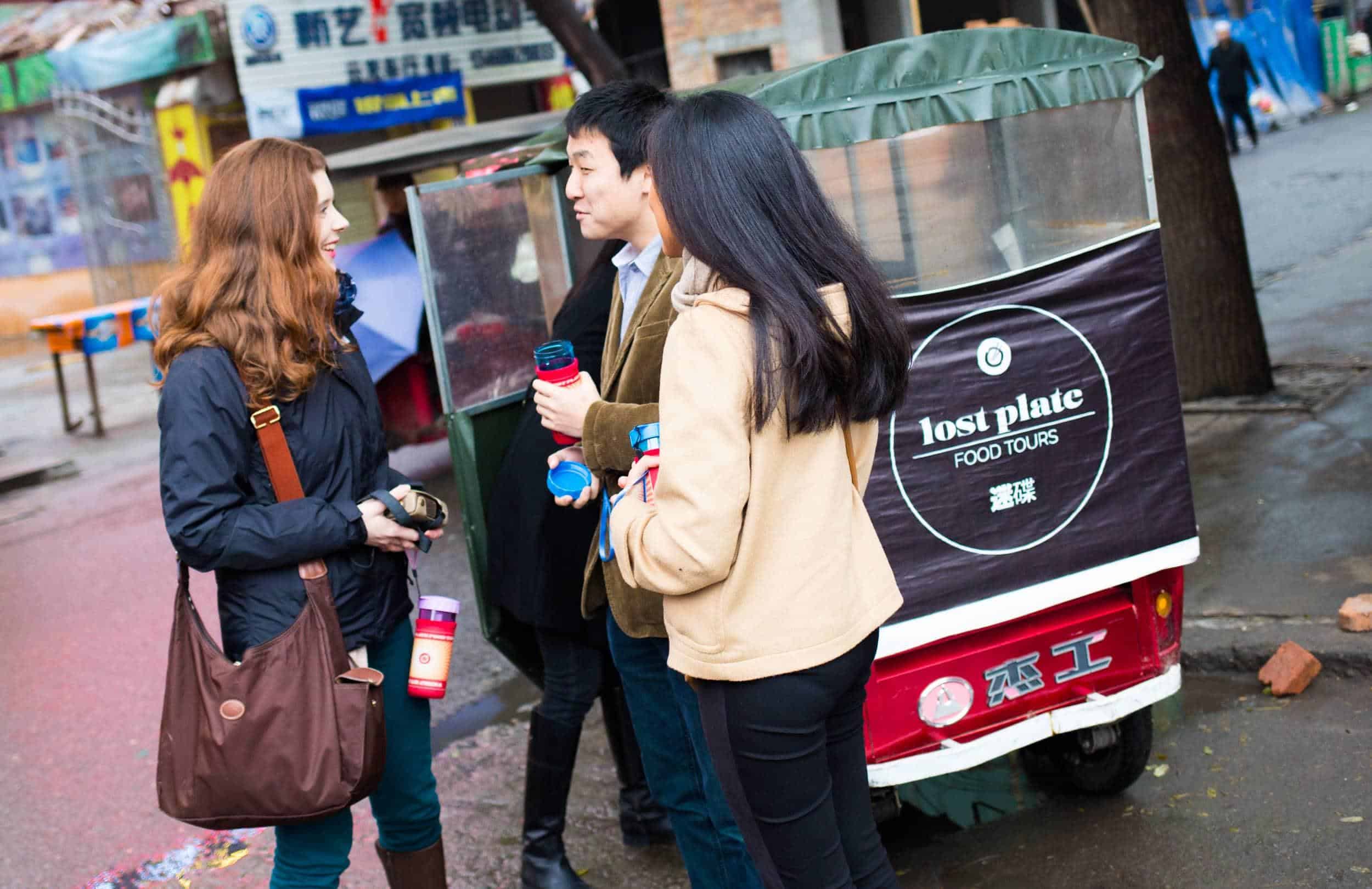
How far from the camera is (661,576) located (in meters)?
2.21

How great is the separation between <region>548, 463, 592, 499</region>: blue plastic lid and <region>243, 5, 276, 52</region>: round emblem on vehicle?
13517mm

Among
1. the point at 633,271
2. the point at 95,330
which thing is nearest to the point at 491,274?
the point at 633,271

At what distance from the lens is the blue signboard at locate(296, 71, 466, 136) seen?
1540 cm

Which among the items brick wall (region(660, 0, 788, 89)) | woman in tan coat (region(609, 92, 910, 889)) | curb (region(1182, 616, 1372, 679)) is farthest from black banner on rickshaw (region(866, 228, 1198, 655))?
brick wall (region(660, 0, 788, 89))

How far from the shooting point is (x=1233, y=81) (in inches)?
730

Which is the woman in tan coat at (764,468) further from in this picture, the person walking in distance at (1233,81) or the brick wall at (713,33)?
the person walking in distance at (1233,81)

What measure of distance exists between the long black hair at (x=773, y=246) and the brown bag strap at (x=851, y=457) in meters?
0.09

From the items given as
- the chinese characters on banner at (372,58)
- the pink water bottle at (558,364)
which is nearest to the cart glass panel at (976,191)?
the pink water bottle at (558,364)

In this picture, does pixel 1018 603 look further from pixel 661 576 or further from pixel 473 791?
pixel 473 791

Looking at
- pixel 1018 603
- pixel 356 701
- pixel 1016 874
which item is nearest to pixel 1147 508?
pixel 1018 603

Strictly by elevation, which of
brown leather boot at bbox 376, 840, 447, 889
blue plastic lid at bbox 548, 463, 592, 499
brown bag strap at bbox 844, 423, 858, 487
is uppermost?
brown bag strap at bbox 844, 423, 858, 487

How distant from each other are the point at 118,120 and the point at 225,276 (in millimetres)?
17161

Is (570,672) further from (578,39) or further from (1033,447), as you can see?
(578,39)

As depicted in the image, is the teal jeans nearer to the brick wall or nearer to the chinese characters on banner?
the brick wall
